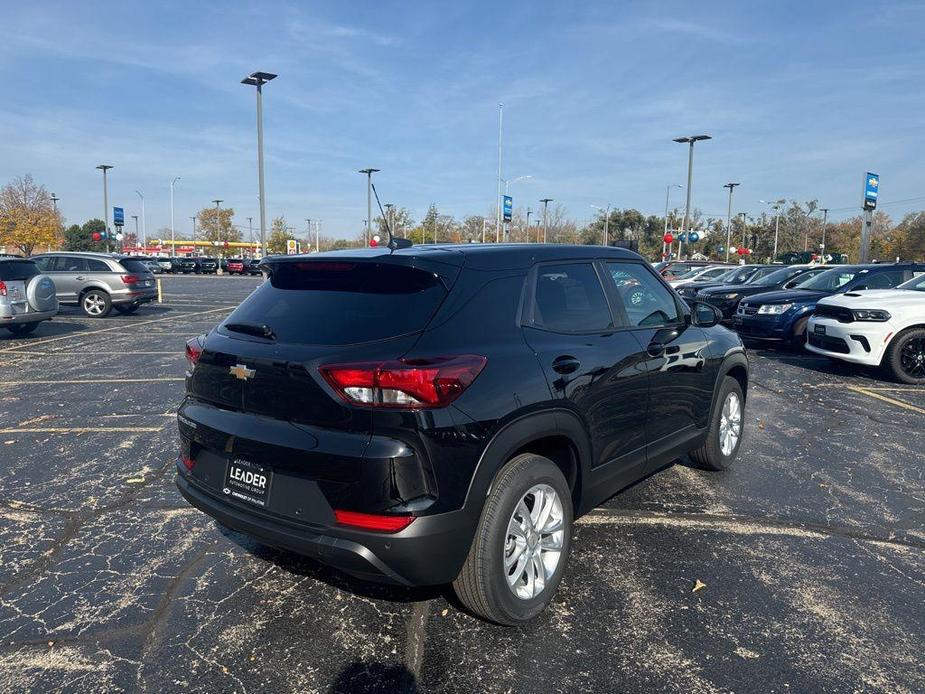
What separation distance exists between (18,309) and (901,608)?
1349 cm

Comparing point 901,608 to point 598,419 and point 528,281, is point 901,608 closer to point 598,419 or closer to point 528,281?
point 598,419

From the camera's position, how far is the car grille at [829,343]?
30.6 ft

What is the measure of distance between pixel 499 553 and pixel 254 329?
155 cm

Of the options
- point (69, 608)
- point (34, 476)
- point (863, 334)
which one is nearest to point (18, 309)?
point (34, 476)

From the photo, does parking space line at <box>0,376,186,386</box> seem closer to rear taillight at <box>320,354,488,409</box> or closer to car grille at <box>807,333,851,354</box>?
rear taillight at <box>320,354,488,409</box>

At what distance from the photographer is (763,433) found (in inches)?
253

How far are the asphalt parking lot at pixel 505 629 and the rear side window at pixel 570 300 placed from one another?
137 centimetres

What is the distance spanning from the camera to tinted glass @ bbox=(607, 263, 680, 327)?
13.0 feet

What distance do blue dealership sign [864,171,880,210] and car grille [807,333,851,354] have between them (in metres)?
14.9

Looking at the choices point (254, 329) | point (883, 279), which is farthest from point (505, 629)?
point (883, 279)

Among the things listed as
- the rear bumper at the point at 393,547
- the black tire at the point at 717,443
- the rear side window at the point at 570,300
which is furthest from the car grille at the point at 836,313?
the rear bumper at the point at 393,547

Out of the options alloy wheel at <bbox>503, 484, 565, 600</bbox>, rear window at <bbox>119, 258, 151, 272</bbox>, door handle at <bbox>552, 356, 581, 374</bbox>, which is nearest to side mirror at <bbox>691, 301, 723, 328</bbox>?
door handle at <bbox>552, 356, 581, 374</bbox>

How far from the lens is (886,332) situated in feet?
29.3

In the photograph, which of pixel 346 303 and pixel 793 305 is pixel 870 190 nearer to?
pixel 793 305
